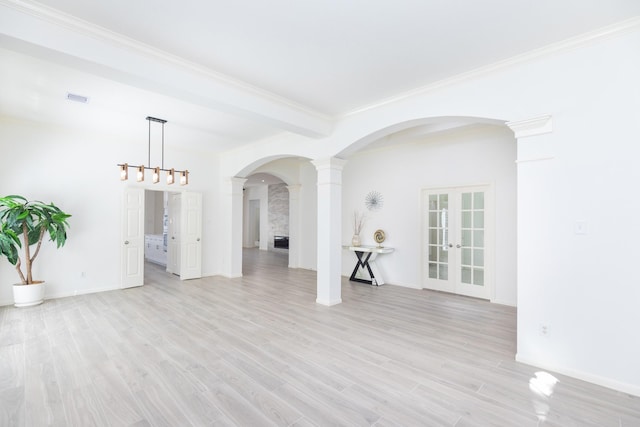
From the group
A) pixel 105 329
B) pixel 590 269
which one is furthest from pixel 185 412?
pixel 590 269

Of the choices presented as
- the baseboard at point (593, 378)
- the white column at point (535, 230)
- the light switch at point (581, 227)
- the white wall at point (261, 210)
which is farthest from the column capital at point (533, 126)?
the white wall at point (261, 210)

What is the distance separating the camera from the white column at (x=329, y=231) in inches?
186

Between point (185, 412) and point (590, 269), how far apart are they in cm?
342

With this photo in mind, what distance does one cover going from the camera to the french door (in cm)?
528

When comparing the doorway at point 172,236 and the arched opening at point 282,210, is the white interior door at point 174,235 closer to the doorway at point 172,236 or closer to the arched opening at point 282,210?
the doorway at point 172,236

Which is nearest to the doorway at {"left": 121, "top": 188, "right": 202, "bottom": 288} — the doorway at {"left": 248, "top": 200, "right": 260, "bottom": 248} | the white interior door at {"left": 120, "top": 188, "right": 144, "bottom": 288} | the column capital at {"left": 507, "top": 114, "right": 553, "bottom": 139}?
the white interior door at {"left": 120, "top": 188, "right": 144, "bottom": 288}

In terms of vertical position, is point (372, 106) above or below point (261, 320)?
above

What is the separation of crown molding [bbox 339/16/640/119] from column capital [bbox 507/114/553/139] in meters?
0.58

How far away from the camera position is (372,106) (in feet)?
13.2

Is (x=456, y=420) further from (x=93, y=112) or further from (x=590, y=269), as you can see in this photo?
(x=93, y=112)

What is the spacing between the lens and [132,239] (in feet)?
19.5

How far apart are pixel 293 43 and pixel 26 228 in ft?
16.0

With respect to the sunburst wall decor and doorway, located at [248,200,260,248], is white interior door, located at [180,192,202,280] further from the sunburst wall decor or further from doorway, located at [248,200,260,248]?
doorway, located at [248,200,260,248]

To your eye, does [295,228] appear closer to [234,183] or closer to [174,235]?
[234,183]
